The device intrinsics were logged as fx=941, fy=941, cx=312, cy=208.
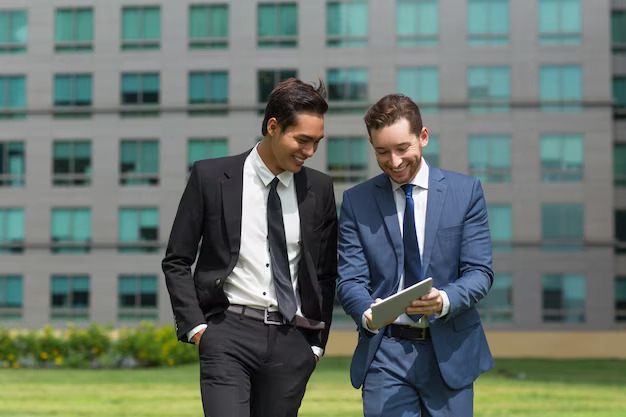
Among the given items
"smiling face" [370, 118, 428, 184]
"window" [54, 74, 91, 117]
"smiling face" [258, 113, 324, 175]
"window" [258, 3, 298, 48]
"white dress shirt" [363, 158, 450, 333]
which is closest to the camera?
"smiling face" [370, 118, 428, 184]

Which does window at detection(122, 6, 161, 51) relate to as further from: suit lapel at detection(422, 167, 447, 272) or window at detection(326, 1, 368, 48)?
suit lapel at detection(422, 167, 447, 272)

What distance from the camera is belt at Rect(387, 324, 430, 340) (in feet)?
14.9

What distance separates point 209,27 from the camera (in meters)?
48.5

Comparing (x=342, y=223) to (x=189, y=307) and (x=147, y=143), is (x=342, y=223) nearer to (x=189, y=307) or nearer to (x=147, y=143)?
(x=189, y=307)

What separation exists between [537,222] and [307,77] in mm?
13583

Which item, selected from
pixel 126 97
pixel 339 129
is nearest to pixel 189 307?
pixel 339 129

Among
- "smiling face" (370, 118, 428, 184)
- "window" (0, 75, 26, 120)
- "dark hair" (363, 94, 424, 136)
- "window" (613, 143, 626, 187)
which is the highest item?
"window" (0, 75, 26, 120)

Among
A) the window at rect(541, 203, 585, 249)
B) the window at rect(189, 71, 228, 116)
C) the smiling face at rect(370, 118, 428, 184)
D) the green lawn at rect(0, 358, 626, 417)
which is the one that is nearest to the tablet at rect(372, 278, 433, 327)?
the smiling face at rect(370, 118, 428, 184)

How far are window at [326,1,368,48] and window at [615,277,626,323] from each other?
1751cm

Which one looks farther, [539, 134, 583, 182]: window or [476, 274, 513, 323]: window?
[539, 134, 583, 182]: window

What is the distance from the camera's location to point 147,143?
160 feet

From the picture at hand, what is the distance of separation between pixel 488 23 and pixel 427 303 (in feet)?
146

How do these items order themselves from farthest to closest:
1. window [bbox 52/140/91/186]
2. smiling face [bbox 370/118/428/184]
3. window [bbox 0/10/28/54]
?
1. window [bbox 0/10/28/54]
2. window [bbox 52/140/91/186]
3. smiling face [bbox 370/118/428/184]

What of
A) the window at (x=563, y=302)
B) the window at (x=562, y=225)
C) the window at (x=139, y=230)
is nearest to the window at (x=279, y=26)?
the window at (x=139, y=230)
